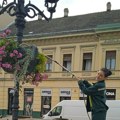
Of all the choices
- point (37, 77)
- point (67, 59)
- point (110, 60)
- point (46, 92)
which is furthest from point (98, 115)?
point (46, 92)

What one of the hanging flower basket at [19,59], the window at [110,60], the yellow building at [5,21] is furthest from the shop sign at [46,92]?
the hanging flower basket at [19,59]

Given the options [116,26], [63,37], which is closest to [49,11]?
[116,26]

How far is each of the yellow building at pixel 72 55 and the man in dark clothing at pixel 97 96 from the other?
2933 centimetres

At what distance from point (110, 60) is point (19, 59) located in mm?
29229

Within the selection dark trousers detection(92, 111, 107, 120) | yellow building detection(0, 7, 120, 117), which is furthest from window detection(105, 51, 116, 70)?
dark trousers detection(92, 111, 107, 120)

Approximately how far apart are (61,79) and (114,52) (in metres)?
5.62

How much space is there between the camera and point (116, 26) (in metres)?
36.6

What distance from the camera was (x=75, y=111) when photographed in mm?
26531

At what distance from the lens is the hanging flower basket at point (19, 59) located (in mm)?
8023

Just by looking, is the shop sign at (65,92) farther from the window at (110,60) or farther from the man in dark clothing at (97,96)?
the man in dark clothing at (97,96)

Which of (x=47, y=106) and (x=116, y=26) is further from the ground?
(x=116, y=26)

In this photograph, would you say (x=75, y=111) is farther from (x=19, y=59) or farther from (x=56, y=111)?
(x=19, y=59)

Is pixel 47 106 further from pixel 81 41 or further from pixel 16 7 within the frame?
pixel 16 7

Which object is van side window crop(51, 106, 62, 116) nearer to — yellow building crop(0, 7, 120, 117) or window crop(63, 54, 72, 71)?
yellow building crop(0, 7, 120, 117)
